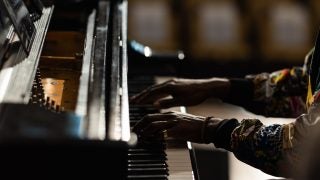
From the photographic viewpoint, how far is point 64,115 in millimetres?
1569

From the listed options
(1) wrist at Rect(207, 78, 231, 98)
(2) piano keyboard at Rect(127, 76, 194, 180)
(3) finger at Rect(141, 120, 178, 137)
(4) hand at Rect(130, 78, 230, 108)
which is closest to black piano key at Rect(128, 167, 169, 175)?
(2) piano keyboard at Rect(127, 76, 194, 180)

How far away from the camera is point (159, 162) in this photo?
2127 mm

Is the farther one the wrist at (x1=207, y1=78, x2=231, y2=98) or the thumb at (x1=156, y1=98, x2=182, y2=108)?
the wrist at (x1=207, y1=78, x2=231, y2=98)

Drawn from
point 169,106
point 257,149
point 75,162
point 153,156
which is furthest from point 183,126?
point 75,162

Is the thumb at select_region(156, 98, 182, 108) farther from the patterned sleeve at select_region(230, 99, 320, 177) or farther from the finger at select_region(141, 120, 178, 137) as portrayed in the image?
the patterned sleeve at select_region(230, 99, 320, 177)

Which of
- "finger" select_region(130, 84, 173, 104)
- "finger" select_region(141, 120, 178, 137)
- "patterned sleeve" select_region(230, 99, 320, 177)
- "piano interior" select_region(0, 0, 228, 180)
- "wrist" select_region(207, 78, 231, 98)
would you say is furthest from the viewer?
"wrist" select_region(207, 78, 231, 98)

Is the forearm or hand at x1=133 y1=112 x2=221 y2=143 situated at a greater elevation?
hand at x1=133 y1=112 x2=221 y2=143

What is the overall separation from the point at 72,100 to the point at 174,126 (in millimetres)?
347

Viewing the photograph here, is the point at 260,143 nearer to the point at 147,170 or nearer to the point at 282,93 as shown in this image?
the point at 147,170

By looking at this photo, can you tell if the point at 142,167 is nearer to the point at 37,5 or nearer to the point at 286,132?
the point at 286,132

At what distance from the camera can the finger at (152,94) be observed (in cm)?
265

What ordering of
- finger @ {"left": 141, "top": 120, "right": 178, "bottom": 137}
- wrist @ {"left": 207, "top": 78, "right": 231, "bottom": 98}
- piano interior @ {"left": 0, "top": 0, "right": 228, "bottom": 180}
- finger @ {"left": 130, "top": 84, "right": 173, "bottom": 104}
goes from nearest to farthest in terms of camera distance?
piano interior @ {"left": 0, "top": 0, "right": 228, "bottom": 180}
finger @ {"left": 141, "top": 120, "right": 178, "bottom": 137}
finger @ {"left": 130, "top": 84, "right": 173, "bottom": 104}
wrist @ {"left": 207, "top": 78, "right": 231, "bottom": 98}

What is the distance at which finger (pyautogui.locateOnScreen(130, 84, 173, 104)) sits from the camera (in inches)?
104

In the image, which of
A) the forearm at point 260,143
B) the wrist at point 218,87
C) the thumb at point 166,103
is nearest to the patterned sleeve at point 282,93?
the wrist at point 218,87
